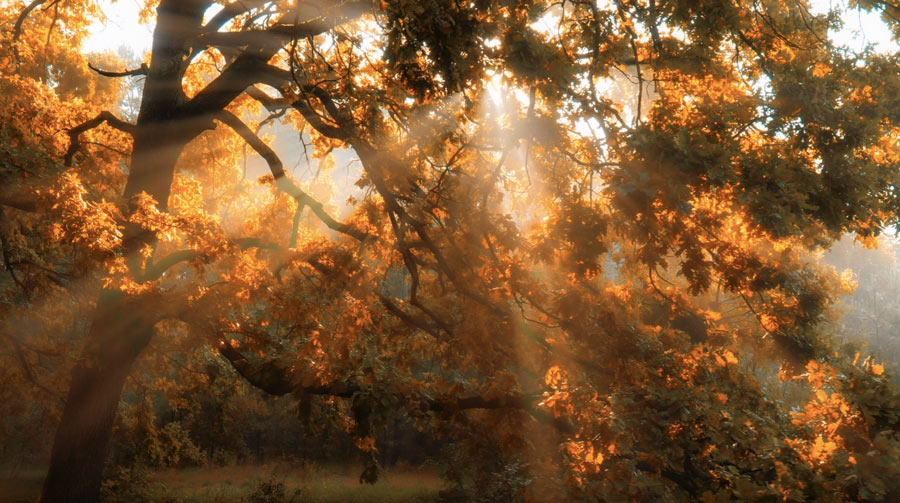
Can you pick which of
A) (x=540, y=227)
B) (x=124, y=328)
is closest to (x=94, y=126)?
(x=124, y=328)

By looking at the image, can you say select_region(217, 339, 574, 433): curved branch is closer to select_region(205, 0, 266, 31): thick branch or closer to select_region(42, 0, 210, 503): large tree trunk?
select_region(42, 0, 210, 503): large tree trunk

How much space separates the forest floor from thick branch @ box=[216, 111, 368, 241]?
31.8 feet

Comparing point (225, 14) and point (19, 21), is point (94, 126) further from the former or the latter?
point (225, 14)

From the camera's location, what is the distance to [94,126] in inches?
368

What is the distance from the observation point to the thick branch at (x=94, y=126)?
358 inches

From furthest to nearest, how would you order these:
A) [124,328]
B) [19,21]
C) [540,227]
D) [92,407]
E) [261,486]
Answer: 1. [261,486]
2. [19,21]
3. [92,407]
4. [124,328]
5. [540,227]

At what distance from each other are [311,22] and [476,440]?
8.78m

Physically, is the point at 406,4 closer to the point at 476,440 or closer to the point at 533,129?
the point at 533,129

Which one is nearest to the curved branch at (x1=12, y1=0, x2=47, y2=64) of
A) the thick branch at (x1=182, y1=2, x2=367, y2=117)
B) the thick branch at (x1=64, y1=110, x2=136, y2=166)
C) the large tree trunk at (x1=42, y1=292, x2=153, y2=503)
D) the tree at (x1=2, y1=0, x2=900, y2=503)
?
the tree at (x1=2, y1=0, x2=900, y2=503)

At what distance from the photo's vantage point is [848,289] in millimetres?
15234

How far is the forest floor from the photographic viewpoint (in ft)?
55.1

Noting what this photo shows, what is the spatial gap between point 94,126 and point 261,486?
10822mm

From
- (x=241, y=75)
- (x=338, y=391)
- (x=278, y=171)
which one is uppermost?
(x=241, y=75)

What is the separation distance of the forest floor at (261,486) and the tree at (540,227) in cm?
815
